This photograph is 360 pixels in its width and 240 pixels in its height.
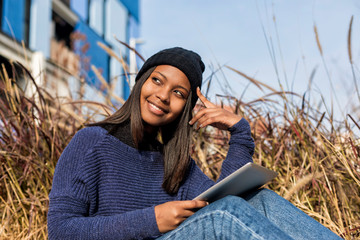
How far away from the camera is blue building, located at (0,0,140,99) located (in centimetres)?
643

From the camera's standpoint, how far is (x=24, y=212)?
1851 mm

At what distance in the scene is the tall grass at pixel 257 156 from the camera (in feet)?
5.86

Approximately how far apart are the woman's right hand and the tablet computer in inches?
2.2

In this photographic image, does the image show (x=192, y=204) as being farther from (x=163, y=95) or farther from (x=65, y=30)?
(x=65, y=30)

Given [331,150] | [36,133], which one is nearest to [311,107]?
[331,150]

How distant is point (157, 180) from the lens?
1.68m

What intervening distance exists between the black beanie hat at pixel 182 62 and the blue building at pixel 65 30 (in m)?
1.64

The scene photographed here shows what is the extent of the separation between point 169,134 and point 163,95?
286 mm

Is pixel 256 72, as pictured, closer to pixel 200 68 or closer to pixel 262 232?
pixel 200 68

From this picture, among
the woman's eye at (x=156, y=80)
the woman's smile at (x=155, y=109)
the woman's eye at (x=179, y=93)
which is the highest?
the woman's eye at (x=156, y=80)

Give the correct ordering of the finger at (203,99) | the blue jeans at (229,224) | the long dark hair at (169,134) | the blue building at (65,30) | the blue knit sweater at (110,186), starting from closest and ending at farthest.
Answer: the blue jeans at (229,224) < the blue knit sweater at (110,186) < the long dark hair at (169,134) < the finger at (203,99) < the blue building at (65,30)

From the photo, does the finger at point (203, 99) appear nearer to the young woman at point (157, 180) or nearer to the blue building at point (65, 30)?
the young woman at point (157, 180)

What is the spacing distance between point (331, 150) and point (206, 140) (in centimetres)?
70

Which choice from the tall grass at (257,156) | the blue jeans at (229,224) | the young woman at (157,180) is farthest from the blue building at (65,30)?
the blue jeans at (229,224)
